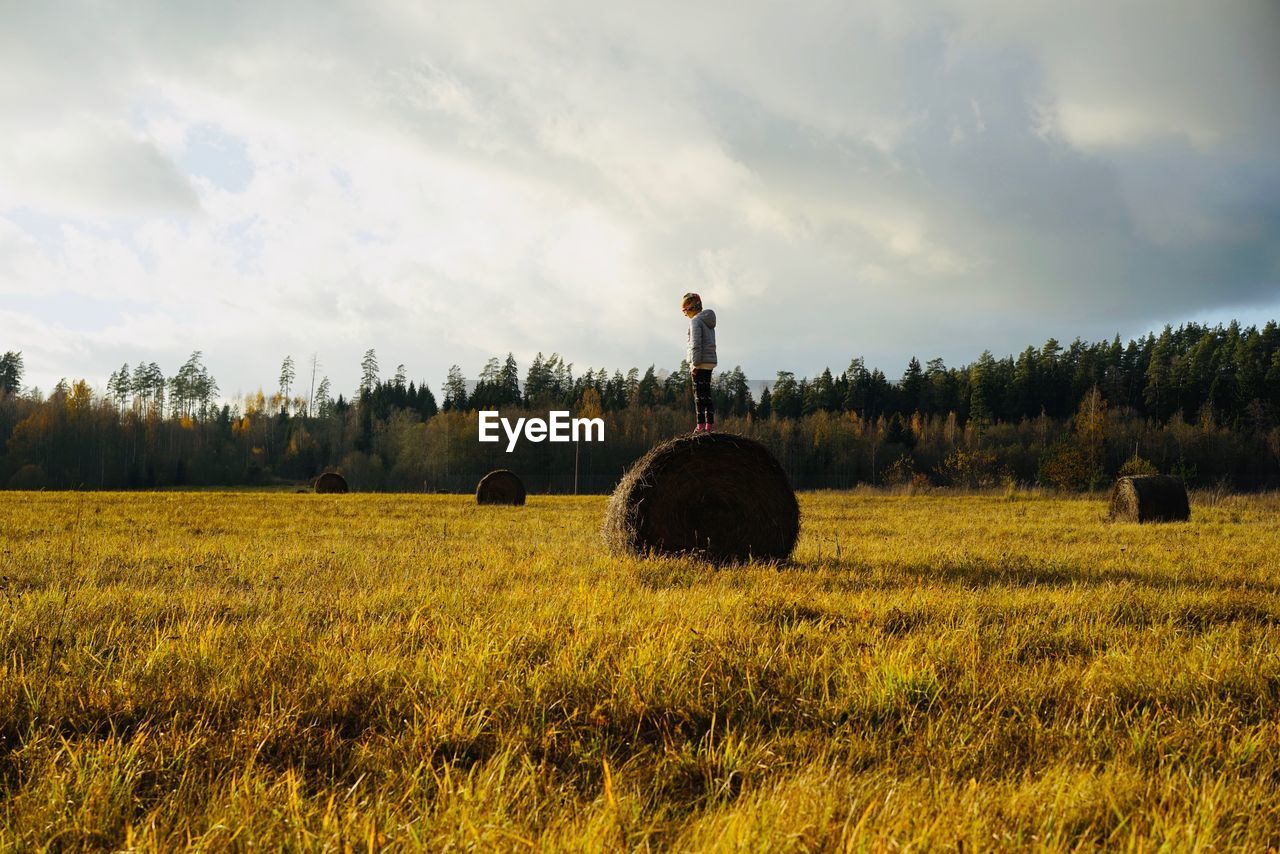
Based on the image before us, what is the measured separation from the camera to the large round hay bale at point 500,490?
28.1m

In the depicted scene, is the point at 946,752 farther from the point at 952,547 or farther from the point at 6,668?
the point at 952,547

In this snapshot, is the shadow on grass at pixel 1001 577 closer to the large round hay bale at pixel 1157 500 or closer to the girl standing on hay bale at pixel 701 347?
the girl standing on hay bale at pixel 701 347

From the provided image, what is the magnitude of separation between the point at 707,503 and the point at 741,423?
299 ft

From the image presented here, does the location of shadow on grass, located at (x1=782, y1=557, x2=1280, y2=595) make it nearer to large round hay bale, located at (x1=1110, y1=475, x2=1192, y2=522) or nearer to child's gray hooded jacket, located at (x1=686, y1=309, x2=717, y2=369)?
child's gray hooded jacket, located at (x1=686, y1=309, x2=717, y2=369)

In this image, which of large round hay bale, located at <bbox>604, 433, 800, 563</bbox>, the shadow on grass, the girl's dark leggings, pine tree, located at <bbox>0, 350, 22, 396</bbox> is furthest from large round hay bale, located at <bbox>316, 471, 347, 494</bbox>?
pine tree, located at <bbox>0, 350, 22, 396</bbox>

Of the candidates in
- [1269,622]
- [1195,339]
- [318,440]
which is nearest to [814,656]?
[1269,622]

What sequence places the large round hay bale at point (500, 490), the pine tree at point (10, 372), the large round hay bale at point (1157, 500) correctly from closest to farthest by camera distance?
the large round hay bale at point (1157, 500) → the large round hay bale at point (500, 490) → the pine tree at point (10, 372)

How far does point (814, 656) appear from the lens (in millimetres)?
4039

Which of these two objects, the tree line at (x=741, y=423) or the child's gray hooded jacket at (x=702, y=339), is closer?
the child's gray hooded jacket at (x=702, y=339)

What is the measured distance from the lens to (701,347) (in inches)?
403

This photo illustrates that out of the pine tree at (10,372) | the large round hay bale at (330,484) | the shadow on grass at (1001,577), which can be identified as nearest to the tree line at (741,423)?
the pine tree at (10,372)

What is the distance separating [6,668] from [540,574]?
181 inches

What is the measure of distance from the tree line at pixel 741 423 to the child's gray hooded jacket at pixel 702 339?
2436 inches

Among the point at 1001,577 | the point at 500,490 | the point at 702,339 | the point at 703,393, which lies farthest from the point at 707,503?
the point at 500,490
